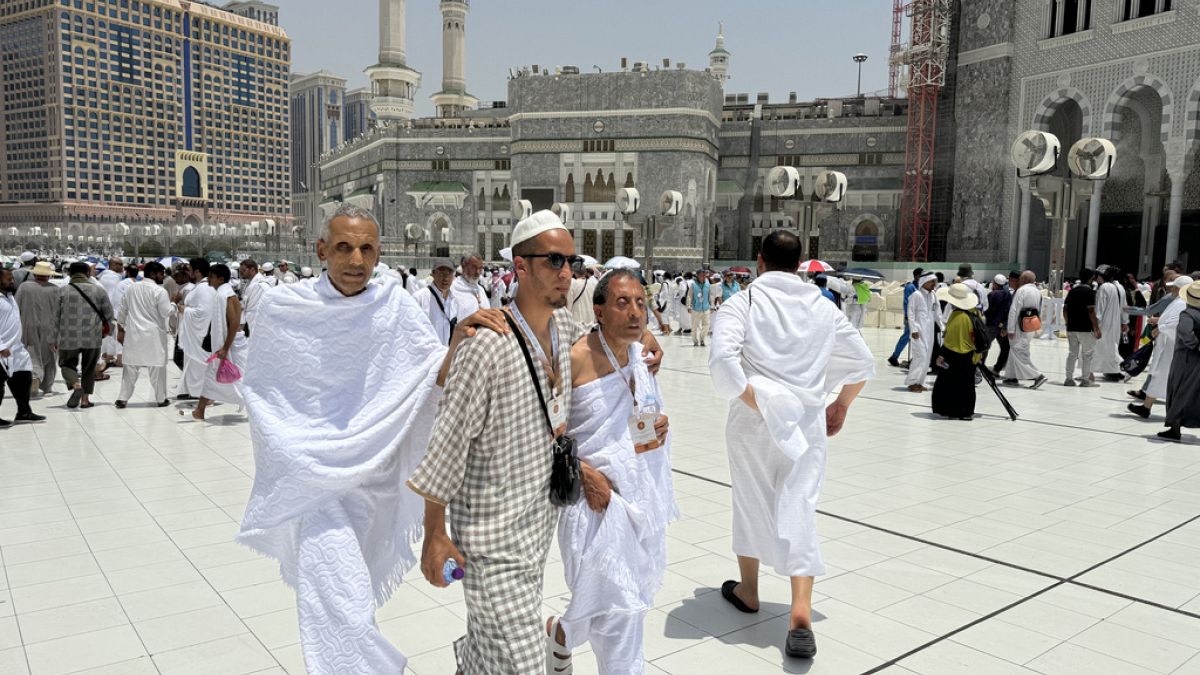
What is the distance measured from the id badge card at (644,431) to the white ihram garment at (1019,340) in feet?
26.9

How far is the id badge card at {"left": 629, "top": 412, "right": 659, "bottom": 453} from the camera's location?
2.29 meters

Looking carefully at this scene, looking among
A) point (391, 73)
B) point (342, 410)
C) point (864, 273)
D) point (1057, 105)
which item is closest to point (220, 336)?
point (342, 410)

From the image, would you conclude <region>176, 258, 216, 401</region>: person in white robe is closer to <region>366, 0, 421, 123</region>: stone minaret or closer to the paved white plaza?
the paved white plaza

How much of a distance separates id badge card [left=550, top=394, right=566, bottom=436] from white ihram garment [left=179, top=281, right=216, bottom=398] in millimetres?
5984

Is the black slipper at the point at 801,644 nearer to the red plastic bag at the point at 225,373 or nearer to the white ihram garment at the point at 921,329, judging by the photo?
the red plastic bag at the point at 225,373

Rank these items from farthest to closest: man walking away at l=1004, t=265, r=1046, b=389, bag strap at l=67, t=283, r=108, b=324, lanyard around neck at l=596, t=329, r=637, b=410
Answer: man walking away at l=1004, t=265, r=1046, b=389 < bag strap at l=67, t=283, r=108, b=324 < lanyard around neck at l=596, t=329, r=637, b=410

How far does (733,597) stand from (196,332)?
235 inches

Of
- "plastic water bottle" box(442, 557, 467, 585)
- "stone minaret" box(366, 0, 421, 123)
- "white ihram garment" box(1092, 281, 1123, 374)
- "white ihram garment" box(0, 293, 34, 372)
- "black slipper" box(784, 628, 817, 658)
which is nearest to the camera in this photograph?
"plastic water bottle" box(442, 557, 467, 585)

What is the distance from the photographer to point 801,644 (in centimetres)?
261

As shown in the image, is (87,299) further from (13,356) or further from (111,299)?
(111,299)

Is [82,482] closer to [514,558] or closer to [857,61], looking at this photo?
[514,558]

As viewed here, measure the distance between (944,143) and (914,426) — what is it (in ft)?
82.2

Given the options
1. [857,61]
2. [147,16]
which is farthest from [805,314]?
[147,16]

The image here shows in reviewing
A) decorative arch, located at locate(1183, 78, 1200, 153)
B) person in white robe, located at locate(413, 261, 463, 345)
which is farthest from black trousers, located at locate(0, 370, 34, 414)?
decorative arch, located at locate(1183, 78, 1200, 153)
